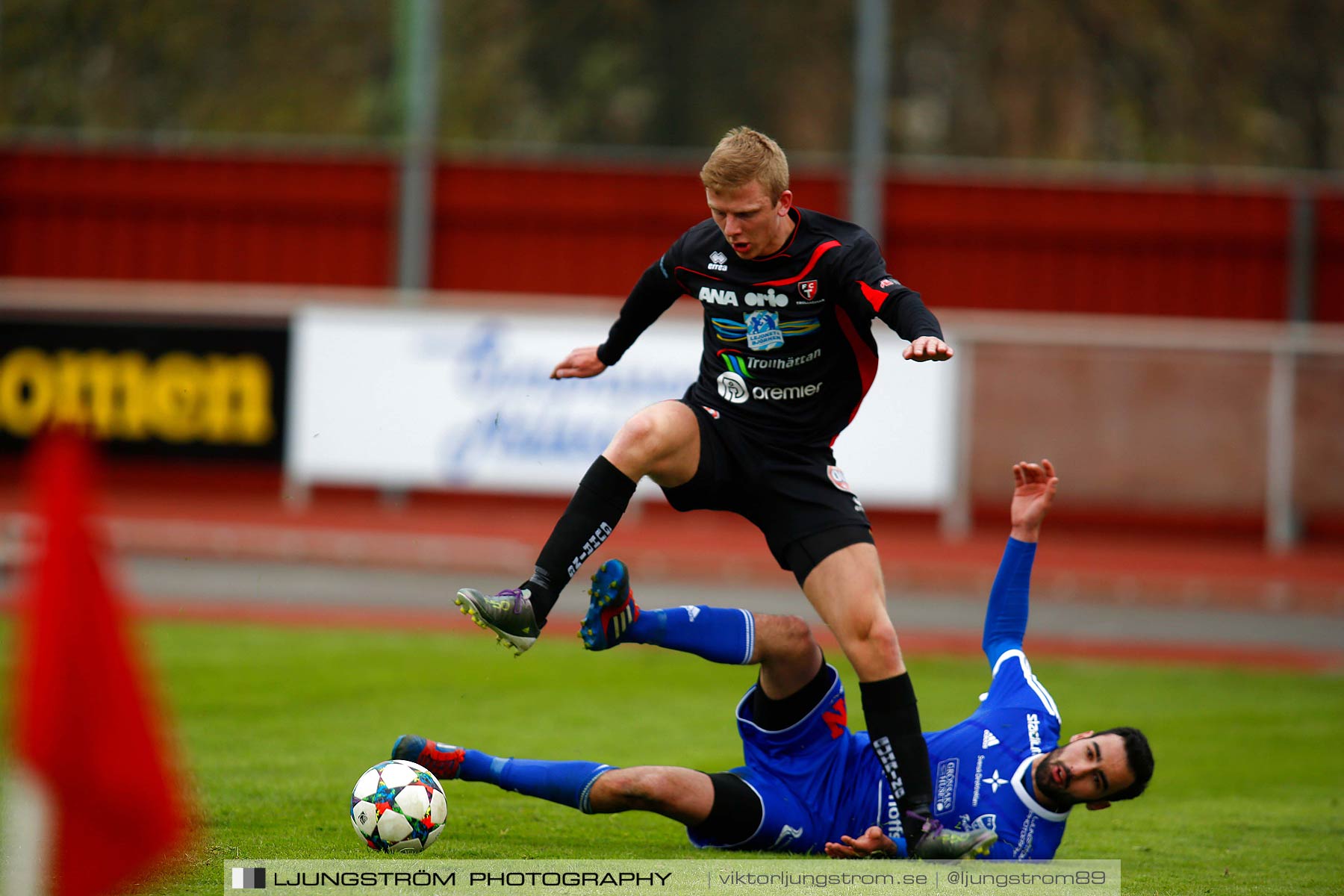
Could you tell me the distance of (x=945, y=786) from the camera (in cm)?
516

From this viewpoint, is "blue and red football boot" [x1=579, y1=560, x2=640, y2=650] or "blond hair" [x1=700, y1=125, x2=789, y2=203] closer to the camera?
"blond hair" [x1=700, y1=125, x2=789, y2=203]

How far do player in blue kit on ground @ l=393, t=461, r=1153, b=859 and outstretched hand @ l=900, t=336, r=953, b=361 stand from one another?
45.7 inches

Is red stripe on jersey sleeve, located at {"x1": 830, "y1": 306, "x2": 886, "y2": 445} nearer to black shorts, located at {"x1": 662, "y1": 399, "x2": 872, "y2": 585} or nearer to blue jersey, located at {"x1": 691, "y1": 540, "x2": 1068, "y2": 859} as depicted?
black shorts, located at {"x1": 662, "y1": 399, "x2": 872, "y2": 585}

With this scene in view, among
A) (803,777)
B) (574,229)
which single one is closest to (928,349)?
(803,777)

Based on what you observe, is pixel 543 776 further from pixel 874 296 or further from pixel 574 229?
pixel 574 229

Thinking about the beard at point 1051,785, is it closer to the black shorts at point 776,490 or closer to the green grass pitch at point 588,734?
the green grass pitch at point 588,734

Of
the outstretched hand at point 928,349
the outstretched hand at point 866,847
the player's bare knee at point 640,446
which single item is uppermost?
the outstretched hand at point 928,349

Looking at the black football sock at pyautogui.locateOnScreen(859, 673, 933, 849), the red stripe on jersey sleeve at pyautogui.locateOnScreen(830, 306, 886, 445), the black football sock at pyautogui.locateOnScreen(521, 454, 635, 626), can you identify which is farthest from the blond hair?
the black football sock at pyautogui.locateOnScreen(859, 673, 933, 849)

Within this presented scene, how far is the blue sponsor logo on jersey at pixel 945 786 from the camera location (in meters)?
5.12

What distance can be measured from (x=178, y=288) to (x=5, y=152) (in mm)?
2835

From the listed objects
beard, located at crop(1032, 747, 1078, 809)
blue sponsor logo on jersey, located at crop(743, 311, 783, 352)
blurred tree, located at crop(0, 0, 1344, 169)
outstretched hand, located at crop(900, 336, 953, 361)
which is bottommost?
beard, located at crop(1032, 747, 1078, 809)

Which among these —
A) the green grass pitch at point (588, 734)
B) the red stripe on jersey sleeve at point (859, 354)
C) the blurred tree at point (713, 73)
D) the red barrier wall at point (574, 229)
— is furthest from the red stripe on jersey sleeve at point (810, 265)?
the blurred tree at point (713, 73)

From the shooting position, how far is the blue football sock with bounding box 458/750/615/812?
5.20 metres

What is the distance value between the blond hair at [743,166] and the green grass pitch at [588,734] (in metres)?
2.29
